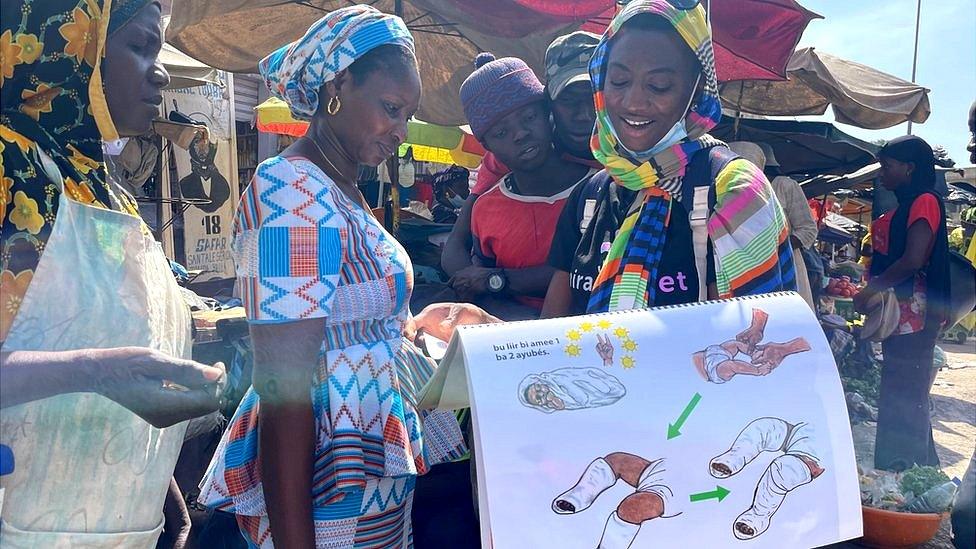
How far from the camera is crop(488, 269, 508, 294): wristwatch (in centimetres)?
253

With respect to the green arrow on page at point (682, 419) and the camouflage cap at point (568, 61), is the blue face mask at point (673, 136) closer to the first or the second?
the green arrow on page at point (682, 419)

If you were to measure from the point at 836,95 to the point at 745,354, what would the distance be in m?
7.39

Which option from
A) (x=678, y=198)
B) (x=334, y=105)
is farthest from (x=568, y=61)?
(x=334, y=105)

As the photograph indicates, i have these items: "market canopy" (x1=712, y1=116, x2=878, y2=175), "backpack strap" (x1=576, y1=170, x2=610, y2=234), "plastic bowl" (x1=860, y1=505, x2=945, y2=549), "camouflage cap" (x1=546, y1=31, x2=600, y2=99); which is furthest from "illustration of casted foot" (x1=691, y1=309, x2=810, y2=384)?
"market canopy" (x1=712, y1=116, x2=878, y2=175)

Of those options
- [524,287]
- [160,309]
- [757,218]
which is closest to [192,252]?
[524,287]

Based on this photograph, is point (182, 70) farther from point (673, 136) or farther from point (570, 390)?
point (570, 390)

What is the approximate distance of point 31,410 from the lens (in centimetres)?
113

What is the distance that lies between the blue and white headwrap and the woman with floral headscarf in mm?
321

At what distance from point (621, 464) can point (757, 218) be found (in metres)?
0.63

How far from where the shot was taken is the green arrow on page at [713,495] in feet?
3.79

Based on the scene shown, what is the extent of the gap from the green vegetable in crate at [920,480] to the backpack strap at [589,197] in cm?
242

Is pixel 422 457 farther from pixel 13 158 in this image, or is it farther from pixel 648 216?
pixel 13 158

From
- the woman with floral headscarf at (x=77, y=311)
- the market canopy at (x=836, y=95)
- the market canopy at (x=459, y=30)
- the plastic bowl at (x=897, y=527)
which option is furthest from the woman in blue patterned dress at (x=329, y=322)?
the market canopy at (x=836, y=95)

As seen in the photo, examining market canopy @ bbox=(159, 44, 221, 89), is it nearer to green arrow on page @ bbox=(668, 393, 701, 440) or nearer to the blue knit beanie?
the blue knit beanie
